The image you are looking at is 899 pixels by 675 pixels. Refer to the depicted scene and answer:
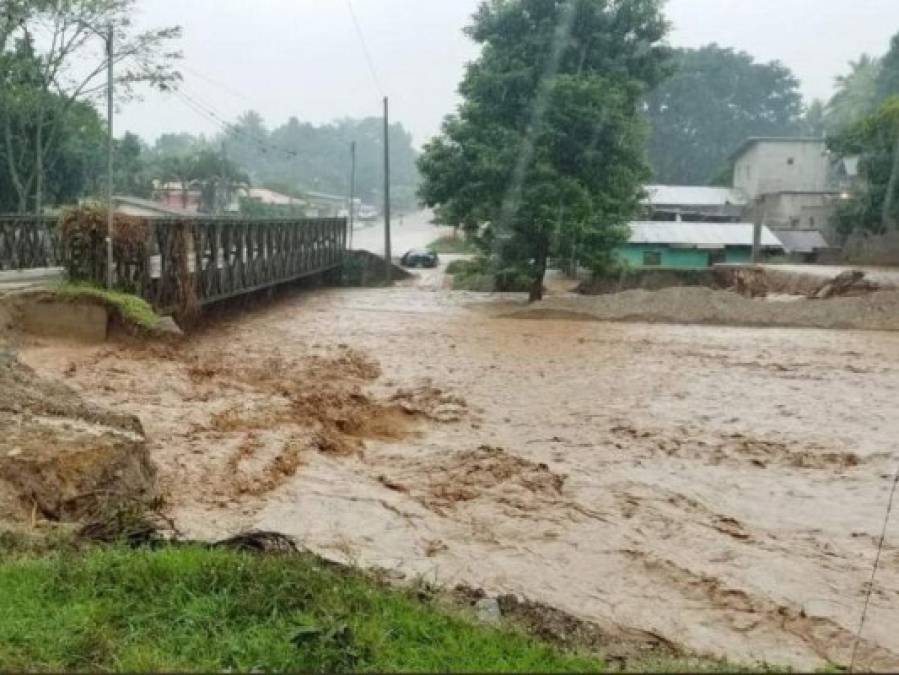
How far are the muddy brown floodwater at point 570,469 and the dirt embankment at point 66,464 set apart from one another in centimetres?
47

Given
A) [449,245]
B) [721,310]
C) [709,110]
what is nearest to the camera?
[721,310]

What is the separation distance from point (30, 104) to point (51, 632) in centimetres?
2780

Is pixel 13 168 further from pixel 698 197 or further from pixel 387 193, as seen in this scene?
pixel 698 197

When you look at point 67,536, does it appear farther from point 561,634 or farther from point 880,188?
point 880,188

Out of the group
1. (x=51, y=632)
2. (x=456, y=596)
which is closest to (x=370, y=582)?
(x=456, y=596)

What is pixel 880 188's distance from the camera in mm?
34594

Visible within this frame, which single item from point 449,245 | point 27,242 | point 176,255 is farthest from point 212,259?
point 449,245

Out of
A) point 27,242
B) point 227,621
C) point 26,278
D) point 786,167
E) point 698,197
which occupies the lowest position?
point 227,621

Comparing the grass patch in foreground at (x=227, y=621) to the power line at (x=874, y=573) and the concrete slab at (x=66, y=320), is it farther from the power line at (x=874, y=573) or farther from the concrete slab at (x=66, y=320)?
the concrete slab at (x=66, y=320)

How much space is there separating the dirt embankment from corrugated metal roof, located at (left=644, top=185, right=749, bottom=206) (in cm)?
4119

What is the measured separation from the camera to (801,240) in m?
38.6

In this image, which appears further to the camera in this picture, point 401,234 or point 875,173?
point 401,234

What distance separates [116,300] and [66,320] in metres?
0.75

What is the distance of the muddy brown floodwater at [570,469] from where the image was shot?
565 cm
